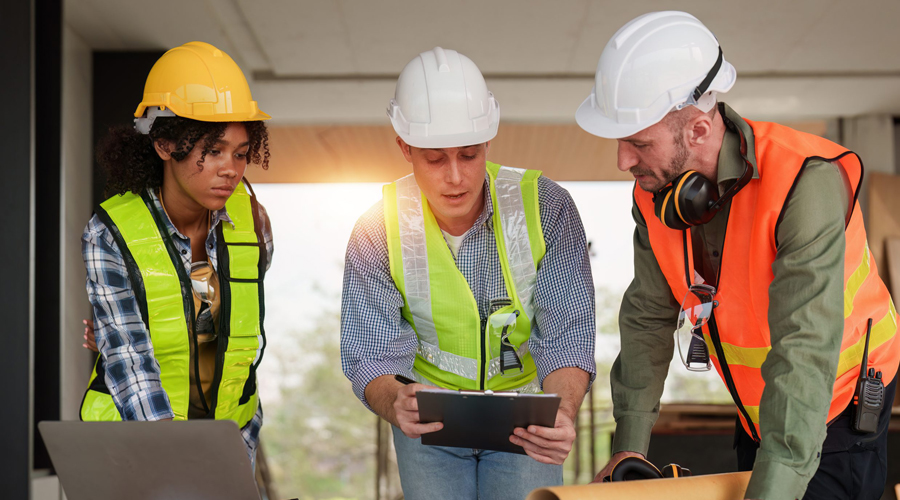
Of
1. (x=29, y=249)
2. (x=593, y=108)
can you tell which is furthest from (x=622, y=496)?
(x=29, y=249)

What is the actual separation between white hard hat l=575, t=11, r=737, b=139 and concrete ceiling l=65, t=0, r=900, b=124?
3.06 m

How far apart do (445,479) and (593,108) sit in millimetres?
1031

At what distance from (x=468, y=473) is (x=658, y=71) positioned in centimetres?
114

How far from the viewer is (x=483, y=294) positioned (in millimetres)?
2008

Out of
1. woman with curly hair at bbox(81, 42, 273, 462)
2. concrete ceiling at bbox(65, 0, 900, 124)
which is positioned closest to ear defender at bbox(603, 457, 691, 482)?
woman with curly hair at bbox(81, 42, 273, 462)

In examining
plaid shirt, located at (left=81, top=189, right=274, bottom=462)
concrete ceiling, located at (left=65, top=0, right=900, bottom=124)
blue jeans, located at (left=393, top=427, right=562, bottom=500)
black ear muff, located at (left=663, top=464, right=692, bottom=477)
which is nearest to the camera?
black ear muff, located at (left=663, top=464, right=692, bottom=477)

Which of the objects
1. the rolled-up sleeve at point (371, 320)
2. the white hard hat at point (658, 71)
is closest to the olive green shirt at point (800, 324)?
the white hard hat at point (658, 71)

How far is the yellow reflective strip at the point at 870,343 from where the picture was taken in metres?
1.56

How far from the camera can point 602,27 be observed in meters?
4.88

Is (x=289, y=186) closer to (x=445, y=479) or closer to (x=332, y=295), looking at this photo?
(x=332, y=295)

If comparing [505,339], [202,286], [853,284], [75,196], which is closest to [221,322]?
[202,286]

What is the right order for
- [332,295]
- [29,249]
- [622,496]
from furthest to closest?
1. [332,295]
2. [29,249]
3. [622,496]

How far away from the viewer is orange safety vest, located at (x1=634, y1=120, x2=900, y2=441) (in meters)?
1.49

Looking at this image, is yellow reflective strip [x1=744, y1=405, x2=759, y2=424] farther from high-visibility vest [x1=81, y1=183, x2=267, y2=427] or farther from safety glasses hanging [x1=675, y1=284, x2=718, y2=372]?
high-visibility vest [x1=81, y1=183, x2=267, y2=427]
